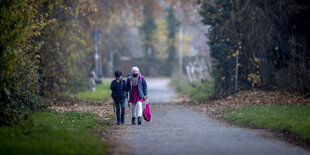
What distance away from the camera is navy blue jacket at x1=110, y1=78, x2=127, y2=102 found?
11.6m

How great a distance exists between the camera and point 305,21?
17.8 m

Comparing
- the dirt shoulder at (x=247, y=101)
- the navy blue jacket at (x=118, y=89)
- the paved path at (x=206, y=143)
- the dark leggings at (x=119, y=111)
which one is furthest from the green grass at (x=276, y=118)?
the navy blue jacket at (x=118, y=89)

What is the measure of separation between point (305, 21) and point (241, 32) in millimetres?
2992

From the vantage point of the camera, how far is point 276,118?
1160 centimetres

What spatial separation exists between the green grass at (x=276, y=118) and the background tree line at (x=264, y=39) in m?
3.98

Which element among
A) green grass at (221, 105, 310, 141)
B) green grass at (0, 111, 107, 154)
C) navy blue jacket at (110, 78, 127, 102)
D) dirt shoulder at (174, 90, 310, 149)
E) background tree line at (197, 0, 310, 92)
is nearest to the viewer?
green grass at (0, 111, 107, 154)

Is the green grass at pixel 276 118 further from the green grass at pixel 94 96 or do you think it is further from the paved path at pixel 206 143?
the green grass at pixel 94 96

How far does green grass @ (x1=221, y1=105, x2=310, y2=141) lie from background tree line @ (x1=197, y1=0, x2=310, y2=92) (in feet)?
13.0

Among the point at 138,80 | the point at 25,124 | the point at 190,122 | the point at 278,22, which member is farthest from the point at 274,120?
the point at 278,22

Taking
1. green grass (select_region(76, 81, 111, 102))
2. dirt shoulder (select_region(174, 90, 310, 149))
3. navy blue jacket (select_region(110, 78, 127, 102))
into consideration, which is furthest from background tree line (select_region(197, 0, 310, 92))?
navy blue jacket (select_region(110, 78, 127, 102))

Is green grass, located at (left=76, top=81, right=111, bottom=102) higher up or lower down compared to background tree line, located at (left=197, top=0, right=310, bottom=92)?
lower down

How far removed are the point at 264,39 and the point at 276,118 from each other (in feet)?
24.7

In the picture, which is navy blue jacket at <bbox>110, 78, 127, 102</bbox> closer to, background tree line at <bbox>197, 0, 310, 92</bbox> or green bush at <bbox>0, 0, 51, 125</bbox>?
green bush at <bbox>0, 0, 51, 125</bbox>

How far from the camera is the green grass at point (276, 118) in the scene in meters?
9.80
